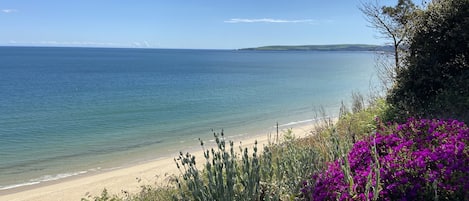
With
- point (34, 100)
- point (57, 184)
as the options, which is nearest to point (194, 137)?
point (57, 184)

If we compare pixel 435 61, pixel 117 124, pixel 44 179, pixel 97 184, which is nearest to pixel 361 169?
pixel 435 61

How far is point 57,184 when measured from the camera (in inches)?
478

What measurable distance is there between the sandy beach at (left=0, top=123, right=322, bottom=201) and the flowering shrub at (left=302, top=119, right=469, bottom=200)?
7080 millimetres

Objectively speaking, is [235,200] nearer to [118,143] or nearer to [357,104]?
[357,104]

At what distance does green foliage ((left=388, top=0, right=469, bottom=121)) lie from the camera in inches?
284

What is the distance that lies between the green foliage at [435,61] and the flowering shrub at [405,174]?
3.52 m

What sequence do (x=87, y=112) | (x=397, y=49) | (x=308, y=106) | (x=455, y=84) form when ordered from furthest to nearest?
1. (x=308, y=106)
2. (x=87, y=112)
3. (x=397, y=49)
4. (x=455, y=84)

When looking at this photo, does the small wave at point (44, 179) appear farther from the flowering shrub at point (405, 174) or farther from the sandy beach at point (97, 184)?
the flowering shrub at point (405, 174)

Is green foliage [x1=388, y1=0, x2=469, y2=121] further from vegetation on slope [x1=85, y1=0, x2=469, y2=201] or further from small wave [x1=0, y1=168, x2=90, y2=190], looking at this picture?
small wave [x1=0, y1=168, x2=90, y2=190]

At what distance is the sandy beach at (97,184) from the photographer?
35.7 feet

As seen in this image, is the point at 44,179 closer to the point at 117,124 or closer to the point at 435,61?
the point at 117,124

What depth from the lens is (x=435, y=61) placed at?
7.34 m

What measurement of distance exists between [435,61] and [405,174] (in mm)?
5151

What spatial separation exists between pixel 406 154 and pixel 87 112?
2513 cm
